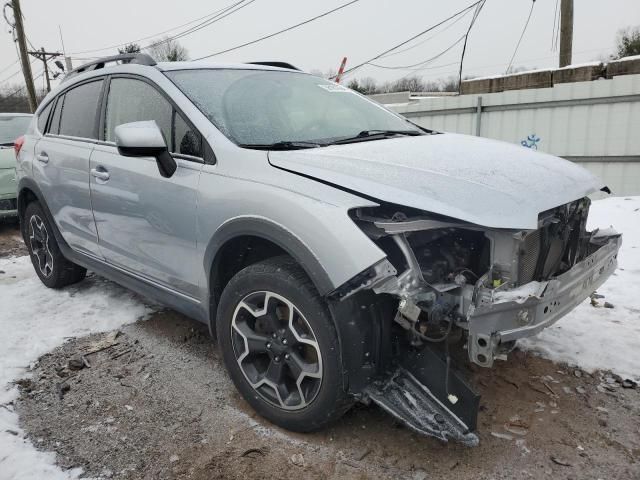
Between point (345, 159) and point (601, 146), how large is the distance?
6.76 metres

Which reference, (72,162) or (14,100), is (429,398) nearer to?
(72,162)

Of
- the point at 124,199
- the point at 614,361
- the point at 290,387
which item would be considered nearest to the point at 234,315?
the point at 290,387

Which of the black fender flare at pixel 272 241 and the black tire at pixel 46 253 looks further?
the black tire at pixel 46 253

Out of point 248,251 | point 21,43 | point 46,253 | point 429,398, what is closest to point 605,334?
point 429,398

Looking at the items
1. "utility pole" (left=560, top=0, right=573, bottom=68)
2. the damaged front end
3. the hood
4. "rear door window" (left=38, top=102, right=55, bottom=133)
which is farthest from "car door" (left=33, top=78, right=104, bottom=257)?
"utility pole" (left=560, top=0, right=573, bottom=68)

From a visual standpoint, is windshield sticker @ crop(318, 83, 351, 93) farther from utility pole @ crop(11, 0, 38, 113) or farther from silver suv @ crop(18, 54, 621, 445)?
utility pole @ crop(11, 0, 38, 113)

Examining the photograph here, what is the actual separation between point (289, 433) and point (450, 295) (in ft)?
3.51

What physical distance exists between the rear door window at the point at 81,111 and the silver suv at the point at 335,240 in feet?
1.63

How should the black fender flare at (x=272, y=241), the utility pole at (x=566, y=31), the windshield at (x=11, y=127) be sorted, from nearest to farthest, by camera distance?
the black fender flare at (x=272, y=241)
the windshield at (x=11, y=127)
the utility pole at (x=566, y=31)

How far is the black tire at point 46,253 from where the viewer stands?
4.48 meters

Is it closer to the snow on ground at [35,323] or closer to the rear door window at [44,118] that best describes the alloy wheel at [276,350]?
the snow on ground at [35,323]

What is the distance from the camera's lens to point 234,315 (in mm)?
2586

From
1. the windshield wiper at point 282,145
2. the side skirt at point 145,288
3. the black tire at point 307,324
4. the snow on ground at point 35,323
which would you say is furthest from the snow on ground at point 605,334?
the snow on ground at point 35,323

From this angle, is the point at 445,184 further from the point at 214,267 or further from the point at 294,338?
the point at 214,267
